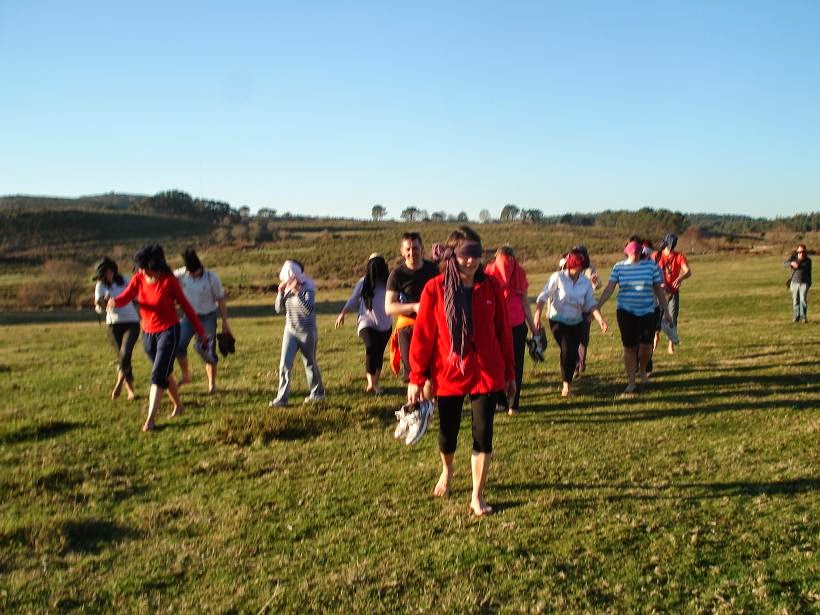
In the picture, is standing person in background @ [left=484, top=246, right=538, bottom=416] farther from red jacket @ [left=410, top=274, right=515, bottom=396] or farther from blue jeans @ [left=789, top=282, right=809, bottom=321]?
blue jeans @ [left=789, top=282, right=809, bottom=321]

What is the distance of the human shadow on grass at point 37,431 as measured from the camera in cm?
803

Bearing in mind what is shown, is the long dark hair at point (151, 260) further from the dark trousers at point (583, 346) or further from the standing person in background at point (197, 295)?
the dark trousers at point (583, 346)

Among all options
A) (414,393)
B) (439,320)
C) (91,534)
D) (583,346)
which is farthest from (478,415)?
(583,346)

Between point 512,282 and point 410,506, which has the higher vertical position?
point 512,282

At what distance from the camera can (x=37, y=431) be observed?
27.2 ft

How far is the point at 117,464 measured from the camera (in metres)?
6.92

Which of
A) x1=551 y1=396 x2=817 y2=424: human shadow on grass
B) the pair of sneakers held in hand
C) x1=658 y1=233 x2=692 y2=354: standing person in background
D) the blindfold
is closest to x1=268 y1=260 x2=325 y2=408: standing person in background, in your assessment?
x1=551 y1=396 x2=817 y2=424: human shadow on grass

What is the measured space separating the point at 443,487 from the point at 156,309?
428 centimetres

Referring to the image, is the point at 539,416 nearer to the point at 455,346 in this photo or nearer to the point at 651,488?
the point at 651,488

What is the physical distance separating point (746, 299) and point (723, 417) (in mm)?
19035

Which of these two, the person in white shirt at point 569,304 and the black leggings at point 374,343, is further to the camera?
the black leggings at point 374,343

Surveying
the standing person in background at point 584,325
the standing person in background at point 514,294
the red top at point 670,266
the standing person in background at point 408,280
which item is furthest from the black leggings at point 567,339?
the red top at point 670,266

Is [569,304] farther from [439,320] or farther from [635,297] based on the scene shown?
[439,320]

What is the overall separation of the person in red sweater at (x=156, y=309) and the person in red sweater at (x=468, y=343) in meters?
3.87
